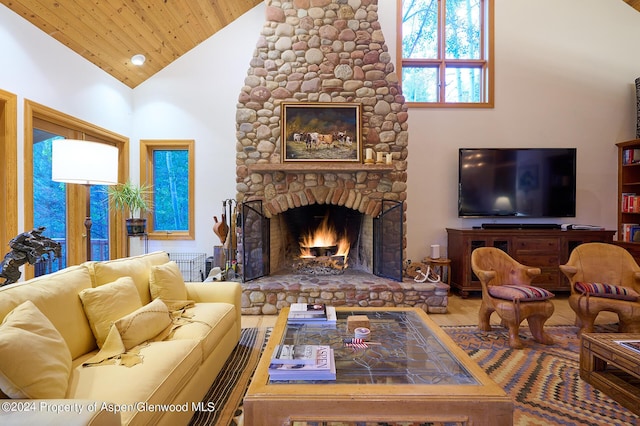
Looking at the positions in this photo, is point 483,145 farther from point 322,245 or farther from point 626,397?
point 626,397

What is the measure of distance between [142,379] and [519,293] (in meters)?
2.76

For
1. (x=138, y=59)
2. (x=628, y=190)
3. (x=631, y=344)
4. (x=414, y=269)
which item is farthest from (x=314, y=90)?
(x=628, y=190)

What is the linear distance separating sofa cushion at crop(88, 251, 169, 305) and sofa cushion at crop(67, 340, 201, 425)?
1.52 ft

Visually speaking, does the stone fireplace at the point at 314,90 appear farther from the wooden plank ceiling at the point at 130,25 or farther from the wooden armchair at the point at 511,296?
the wooden armchair at the point at 511,296

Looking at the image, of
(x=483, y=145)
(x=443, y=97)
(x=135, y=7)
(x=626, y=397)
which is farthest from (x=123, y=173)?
(x=626, y=397)

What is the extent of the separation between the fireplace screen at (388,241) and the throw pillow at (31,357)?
3.09 m

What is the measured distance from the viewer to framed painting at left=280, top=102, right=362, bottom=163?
393 cm

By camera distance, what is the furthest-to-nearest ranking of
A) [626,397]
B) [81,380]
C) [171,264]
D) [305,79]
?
[305,79]
[171,264]
[626,397]
[81,380]

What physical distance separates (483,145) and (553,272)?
187 cm

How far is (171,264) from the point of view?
259 centimetres

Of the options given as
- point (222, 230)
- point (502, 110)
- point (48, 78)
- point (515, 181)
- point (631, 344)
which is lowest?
point (631, 344)

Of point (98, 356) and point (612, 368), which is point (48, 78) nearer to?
point (98, 356)

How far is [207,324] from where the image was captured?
2131 mm

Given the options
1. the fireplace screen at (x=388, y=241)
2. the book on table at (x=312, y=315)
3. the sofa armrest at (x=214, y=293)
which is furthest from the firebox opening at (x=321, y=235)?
the book on table at (x=312, y=315)
